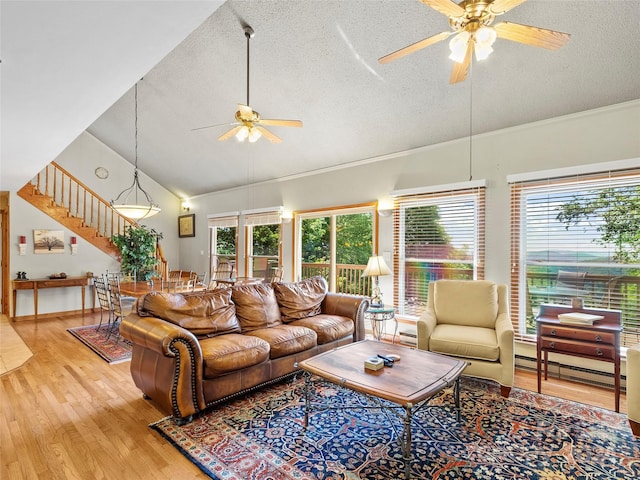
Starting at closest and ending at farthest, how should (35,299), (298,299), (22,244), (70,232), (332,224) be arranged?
(298,299), (332,224), (35,299), (22,244), (70,232)

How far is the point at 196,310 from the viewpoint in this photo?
3.09 metres

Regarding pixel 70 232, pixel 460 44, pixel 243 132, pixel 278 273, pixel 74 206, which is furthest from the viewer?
pixel 74 206

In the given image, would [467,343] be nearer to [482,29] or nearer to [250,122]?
[482,29]

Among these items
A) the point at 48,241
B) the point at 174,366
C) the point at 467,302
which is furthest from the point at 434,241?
the point at 48,241

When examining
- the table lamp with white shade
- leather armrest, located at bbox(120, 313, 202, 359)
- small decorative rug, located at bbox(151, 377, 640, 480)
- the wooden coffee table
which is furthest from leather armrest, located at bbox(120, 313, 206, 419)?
the table lamp with white shade

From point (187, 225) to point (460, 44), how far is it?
8089 mm

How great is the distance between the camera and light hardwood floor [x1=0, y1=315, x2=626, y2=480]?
Result: 205cm

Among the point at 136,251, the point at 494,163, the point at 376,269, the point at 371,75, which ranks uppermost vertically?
the point at 371,75

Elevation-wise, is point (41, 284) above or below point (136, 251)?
below

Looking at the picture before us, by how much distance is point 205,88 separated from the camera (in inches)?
191

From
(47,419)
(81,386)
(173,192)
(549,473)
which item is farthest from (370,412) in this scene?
(173,192)

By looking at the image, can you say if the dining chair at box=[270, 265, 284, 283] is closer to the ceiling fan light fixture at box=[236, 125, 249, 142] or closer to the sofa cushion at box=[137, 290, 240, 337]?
the sofa cushion at box=[137, 290, 240, 337]

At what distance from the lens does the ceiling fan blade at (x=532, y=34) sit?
203 centimetres

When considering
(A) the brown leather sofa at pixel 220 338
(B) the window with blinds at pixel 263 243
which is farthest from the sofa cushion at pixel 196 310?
(B) the window with blinds at pixel 263 243
